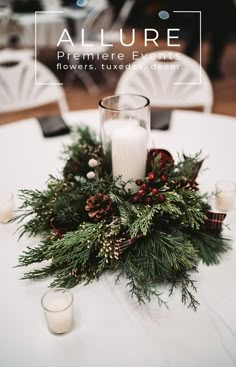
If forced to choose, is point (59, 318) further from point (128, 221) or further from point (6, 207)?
point (6, 207)

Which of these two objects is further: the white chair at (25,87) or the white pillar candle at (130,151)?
the white chair at (25,87)

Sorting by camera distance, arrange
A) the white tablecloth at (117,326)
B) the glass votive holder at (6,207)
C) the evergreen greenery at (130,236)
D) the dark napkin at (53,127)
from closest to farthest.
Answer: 1. the white tablecloth at (117,326)
2. the evergreen greenery at (130,236)
3. the glass votive holder at (6,207)
4. the dark napkin at (53,127)

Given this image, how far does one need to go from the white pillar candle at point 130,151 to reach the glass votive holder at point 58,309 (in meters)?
0.27

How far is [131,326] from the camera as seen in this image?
2.34ft

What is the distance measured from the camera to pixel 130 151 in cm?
85

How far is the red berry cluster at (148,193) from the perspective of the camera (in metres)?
0.81

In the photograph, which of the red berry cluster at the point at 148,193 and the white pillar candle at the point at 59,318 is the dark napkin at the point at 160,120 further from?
the white pillar candle at the point at 59,318

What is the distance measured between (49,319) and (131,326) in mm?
144

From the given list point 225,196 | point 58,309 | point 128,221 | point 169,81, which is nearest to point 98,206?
point 128,221

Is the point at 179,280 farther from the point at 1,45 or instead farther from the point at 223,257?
the point at 1,45

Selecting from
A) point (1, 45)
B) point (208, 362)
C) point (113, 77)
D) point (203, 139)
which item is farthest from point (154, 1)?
point (208, 362)

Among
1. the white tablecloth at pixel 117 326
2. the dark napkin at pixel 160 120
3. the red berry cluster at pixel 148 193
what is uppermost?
the red berry cluster at pixel 148 193

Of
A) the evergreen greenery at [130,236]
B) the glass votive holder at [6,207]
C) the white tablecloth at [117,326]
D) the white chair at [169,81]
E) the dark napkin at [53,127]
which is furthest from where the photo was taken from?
the white chair at [169,81]

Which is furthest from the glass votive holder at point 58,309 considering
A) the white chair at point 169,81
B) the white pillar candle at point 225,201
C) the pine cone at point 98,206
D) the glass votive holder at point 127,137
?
the white chair at point 169,81
